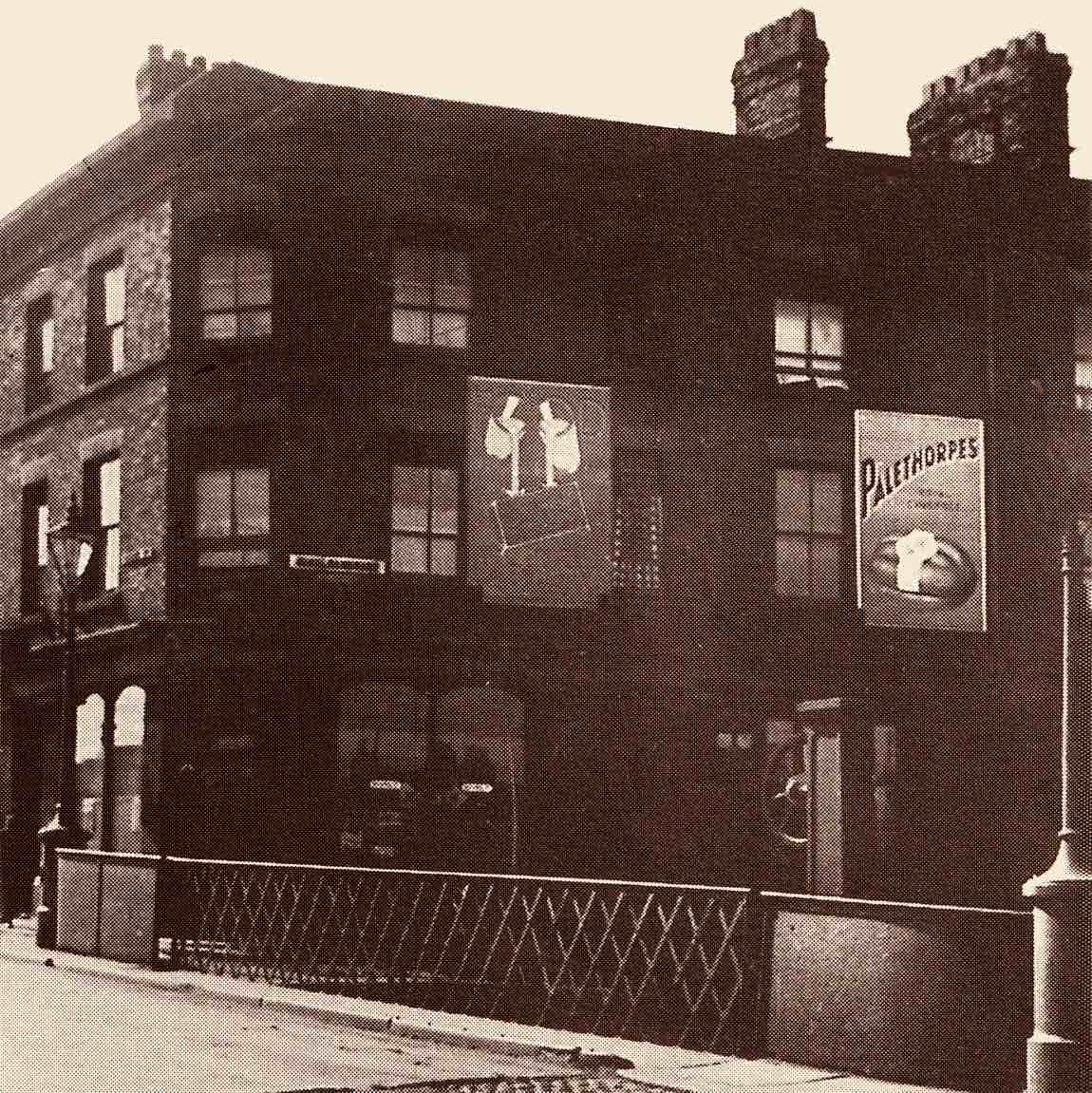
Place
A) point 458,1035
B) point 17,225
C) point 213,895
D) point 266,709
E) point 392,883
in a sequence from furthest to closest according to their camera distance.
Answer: point 17,225, point 266,709, point 213,895, point 392,883, point 458,1035

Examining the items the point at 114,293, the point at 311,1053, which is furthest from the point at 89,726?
the point at 311,1053

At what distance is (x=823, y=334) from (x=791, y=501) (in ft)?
9.44

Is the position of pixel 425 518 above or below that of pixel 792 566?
above

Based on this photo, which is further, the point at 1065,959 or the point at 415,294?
the point at 415,294

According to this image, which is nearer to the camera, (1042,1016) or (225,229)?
(1042,1016)

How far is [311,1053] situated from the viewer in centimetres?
1486

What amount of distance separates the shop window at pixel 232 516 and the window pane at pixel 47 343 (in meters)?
6.30

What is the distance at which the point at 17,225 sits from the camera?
36.3 metres

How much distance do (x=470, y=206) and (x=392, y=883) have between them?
585 inches

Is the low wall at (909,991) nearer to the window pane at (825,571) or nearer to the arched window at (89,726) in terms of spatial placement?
the window pane at (825,571)

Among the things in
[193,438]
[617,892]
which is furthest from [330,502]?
[617,892]

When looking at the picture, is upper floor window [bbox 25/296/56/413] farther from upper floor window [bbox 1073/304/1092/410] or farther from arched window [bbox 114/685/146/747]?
upper floor window [bbox 1073/304/1092/410]

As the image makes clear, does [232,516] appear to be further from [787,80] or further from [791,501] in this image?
[787,80]

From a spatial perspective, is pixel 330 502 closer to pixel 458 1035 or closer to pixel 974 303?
pixel 974 303
